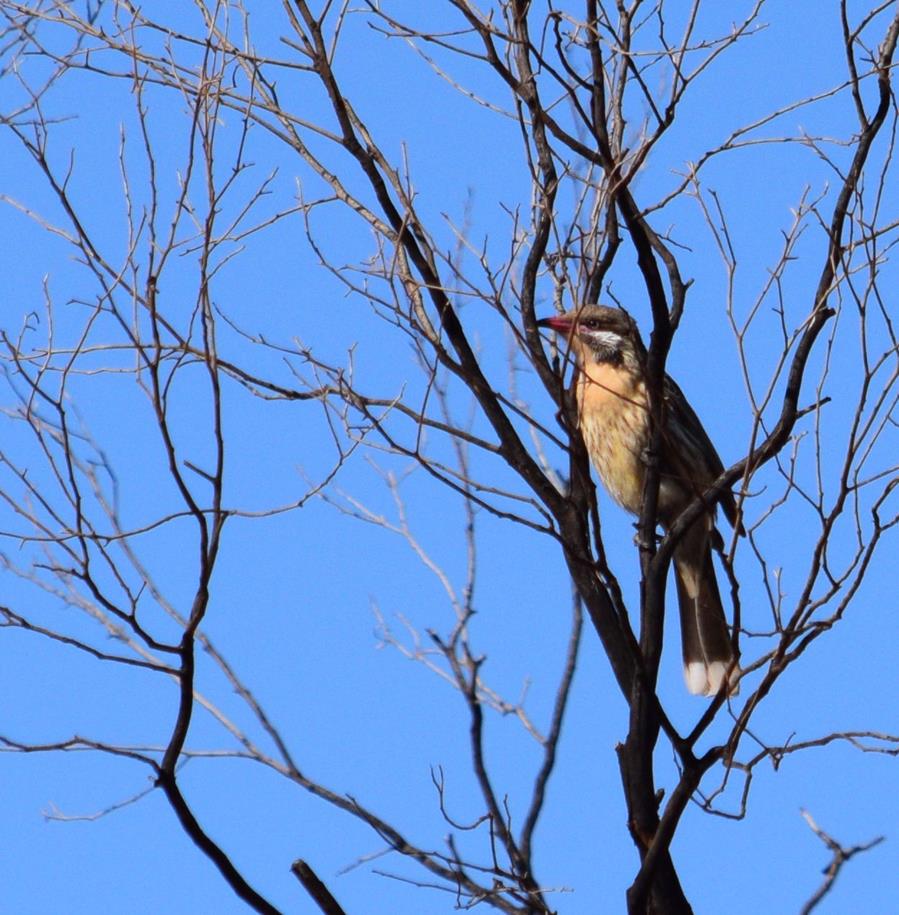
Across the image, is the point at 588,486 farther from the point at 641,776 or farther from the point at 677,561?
the point at 677,561

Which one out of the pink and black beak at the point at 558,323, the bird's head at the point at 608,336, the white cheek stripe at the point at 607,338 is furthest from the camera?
the white cheek stripe at the point at 607,338

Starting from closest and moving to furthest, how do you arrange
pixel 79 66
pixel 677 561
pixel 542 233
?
pixel 542 233, pixel 79 66, pixel 677 561

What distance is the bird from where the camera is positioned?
547 centimetres

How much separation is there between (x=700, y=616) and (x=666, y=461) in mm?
648

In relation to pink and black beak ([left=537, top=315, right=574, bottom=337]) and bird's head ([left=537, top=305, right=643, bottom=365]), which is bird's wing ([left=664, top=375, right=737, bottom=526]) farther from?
pink and black beak ([left=537, top=315, right=574, bottom=337])

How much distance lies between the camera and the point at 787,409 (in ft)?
11.6

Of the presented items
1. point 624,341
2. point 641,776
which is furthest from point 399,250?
point 624,341

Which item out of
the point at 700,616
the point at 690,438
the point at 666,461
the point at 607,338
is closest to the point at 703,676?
the point at 700,616

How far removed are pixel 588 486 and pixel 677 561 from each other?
7.65ft

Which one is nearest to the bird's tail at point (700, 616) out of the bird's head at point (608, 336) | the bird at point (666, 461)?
the bird at point (666, 461)

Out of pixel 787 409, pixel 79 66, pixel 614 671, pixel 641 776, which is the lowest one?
pixel 641 776

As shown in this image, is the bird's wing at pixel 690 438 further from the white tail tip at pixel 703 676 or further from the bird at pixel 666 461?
the white tail tip at pixel 703 676

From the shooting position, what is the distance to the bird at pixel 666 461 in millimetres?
5469

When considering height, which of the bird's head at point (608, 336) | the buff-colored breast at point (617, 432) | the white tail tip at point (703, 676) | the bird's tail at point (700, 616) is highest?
the bird's head at point (608, 336)
